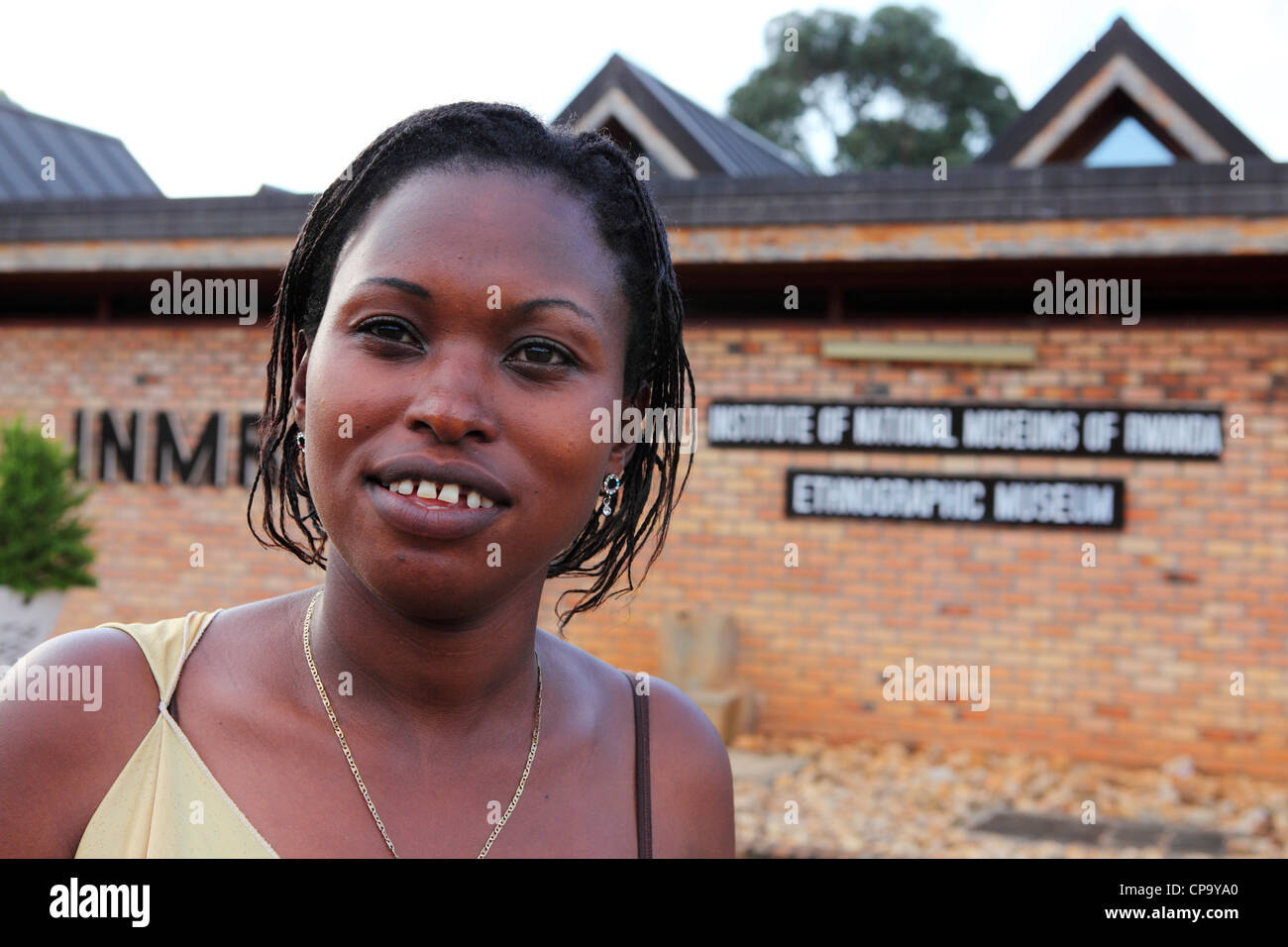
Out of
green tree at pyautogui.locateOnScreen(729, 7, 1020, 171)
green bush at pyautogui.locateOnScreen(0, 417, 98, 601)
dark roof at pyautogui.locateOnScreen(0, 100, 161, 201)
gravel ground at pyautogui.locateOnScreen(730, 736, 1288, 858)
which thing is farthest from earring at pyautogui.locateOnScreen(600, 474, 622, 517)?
green tree at pyautogui.locateOnScreen(729, 7, 1020, 171)

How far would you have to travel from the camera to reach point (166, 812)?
1.33 meters

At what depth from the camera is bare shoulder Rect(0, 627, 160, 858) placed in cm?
130

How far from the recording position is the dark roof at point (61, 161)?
39.3ft

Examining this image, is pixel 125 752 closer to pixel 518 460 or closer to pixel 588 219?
pixel 518 460

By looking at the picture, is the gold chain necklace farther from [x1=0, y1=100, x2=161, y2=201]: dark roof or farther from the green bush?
[x1=0, y1=100, x2=161, y2=201]: dark roof

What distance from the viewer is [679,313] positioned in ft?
6.03

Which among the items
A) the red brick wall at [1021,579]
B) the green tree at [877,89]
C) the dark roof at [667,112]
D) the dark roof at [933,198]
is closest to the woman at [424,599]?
the dark roof at [933,198]

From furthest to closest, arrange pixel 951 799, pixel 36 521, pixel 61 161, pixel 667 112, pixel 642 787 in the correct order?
pixel 61 161 → pixel 667 112 → pixel 36 521 → pixel 951 799 → pixel 642 787

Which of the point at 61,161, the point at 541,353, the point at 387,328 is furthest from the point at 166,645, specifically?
the point at 61,161

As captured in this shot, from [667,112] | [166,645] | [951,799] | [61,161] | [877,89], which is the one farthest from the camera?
[877,89]

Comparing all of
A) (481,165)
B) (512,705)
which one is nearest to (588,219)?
(481,165)

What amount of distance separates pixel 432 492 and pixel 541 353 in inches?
8.7

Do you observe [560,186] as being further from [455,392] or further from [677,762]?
[677,762]

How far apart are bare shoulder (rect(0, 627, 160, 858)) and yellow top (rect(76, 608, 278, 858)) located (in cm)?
2
